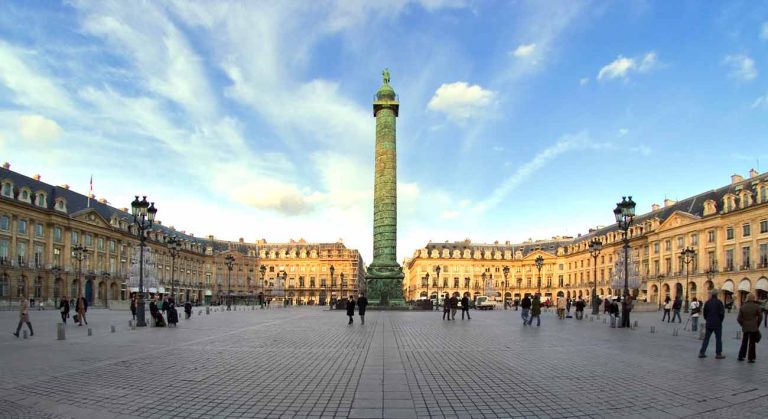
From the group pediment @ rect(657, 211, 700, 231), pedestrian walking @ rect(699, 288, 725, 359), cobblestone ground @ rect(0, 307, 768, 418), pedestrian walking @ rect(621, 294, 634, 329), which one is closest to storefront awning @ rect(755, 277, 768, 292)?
pediment @ rect(657, 211, 700, 231)

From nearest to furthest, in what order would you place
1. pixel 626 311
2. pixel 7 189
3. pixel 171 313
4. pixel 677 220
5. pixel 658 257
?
1. pixel 171 313
2. pixel 626 311
3. pixel 7 189
4. pixel 677 220
5. pixel 658 257

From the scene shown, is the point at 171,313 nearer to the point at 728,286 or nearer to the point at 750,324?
the point at 750,324

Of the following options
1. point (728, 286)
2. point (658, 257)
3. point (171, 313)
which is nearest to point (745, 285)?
point (728, 286)

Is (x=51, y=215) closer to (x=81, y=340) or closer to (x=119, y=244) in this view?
(x=119, y=244)

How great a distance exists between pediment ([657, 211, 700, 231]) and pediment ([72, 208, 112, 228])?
75475 millimetres

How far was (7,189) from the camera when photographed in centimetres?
5856

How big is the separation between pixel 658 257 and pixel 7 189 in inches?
3130

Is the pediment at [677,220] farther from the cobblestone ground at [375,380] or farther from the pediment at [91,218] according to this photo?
the pediment at [91,218]

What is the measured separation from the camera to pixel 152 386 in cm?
A: 888

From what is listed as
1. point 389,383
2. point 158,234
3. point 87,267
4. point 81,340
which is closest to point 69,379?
point 389,383

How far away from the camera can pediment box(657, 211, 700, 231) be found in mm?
65762

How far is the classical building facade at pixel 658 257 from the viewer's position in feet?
181

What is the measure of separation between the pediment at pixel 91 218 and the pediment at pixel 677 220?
7547cm

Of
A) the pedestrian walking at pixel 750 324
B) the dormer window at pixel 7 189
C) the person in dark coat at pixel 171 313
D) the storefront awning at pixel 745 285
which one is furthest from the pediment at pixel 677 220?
the dormer window at pixel 7 189
